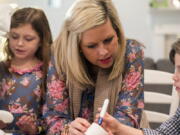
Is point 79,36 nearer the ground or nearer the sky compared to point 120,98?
nearer the sky

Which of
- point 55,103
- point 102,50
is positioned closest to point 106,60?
point 102,50

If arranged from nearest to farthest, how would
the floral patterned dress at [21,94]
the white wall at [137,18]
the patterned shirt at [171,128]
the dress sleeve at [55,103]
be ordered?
1. the patterned shirt at [171,128]
2. the dress sleeve at [55,103]
3. the floral patterned dress at [21,94]
4. the white wall at [137,18]

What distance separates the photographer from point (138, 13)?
4.19 metres

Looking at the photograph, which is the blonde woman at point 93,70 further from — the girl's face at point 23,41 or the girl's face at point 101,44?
the girl's face at point 23,41

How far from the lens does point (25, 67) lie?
1492 millimetres

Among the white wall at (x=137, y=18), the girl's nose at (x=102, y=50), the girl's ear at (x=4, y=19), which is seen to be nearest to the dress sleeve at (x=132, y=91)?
the girl's nose at (x=102, y=50)

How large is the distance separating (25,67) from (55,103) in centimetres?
25

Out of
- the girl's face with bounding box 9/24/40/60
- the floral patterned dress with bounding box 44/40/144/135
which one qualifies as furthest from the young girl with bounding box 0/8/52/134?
the floral patterned dress with bounding box 44/40/144/135

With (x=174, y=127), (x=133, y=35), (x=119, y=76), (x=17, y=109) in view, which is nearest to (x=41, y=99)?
(x=17, y=109)

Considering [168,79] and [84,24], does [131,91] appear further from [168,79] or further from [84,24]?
[168,79]

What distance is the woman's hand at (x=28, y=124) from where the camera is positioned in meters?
1.34

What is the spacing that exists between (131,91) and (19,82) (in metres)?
0.44

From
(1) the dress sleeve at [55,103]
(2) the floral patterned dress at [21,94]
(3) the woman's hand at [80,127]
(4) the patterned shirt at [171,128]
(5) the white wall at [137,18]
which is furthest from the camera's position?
(5) the white wall at [137,18]

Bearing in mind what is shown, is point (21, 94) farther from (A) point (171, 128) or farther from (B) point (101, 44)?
(A) point (171, 128)
